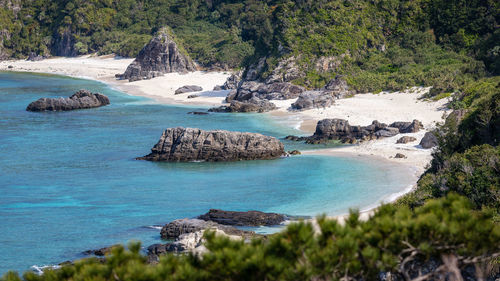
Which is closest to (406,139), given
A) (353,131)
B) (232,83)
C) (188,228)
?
(353,131)

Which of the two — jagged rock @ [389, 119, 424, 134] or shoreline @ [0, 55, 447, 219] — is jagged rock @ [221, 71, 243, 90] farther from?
jagged rock @ [389, 119, 424, 134]

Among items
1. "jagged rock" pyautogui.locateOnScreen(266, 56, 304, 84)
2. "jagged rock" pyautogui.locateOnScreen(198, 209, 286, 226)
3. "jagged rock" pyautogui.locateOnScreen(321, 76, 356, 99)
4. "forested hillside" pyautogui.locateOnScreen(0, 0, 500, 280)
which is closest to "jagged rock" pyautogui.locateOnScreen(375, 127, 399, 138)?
"forested hillside" pyautogui.locateOnScreen(0, 0, 500, 280)

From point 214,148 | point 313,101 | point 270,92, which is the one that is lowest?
point 214,148

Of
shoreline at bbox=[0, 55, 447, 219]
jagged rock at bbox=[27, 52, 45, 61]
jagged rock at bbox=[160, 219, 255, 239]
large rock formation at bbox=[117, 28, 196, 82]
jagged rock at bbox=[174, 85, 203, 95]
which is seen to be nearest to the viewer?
jagged rock at bbox=[160, 219, 255, 239]

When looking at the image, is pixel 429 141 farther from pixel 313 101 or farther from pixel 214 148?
pixel 313 101

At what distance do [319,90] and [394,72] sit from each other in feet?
27.3

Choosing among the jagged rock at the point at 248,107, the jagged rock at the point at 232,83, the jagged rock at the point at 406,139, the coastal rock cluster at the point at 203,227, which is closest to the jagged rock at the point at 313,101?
the jagged rock at the point at 248,107

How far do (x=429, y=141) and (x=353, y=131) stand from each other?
22.5 feet

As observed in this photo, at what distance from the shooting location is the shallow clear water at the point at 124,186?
25.8m

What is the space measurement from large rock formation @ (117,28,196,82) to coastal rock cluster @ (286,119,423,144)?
148 ft

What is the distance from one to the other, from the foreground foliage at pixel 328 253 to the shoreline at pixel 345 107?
46.8 ft

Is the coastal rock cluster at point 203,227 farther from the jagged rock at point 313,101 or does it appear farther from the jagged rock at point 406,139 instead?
the jagged rock at point 313,101

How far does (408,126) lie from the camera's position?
143 ft

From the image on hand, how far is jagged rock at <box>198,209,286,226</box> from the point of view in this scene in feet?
85.5
